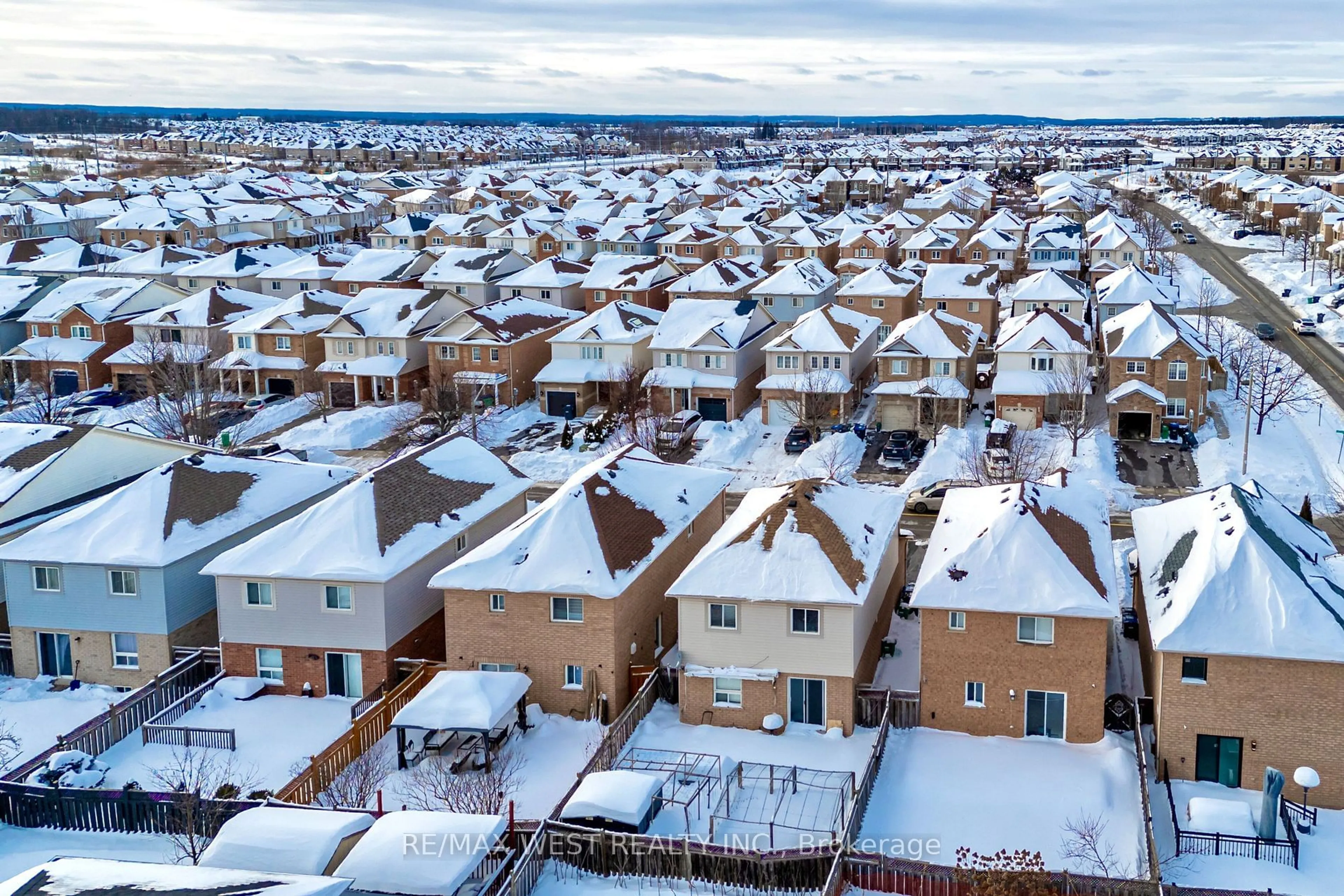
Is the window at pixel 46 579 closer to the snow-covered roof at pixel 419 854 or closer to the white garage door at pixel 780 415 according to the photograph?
the snow-covered roof at pixel 419 854

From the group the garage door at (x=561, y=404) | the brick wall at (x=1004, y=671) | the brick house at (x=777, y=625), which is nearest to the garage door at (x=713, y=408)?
the garage door at (x=561, y=404)

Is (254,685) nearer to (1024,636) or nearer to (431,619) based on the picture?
(431,619)

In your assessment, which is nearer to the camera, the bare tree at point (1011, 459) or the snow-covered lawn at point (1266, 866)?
the snow-covered lawn at point (1266, 866)

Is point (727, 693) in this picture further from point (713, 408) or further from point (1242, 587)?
point (713, 408)

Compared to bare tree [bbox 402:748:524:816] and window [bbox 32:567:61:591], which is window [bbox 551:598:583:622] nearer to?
bare tree [bbox 402:748:524:816]

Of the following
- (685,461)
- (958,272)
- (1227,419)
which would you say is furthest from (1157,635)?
(958,272)

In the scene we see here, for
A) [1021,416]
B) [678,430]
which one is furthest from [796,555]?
[1021,416]

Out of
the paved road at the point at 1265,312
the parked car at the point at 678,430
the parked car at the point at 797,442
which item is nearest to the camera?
the parked car at the point at 797,442
